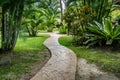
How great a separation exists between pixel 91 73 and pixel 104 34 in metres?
4.66

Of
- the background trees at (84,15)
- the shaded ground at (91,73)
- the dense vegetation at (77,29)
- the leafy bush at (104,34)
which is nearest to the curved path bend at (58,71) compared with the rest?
the shaded ground at (91,73)

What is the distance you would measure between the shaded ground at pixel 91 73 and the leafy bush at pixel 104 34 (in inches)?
134

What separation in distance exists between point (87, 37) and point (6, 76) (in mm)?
6857

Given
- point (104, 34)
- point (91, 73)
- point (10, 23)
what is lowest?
point (91, 73)

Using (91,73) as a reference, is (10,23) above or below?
above

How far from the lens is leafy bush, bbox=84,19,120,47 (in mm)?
10820

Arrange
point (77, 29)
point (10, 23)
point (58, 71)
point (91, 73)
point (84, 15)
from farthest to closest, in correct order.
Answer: point (77, 29)
point (84, 15)
point (10, 23)
point (91, 73)
point (58, 71)

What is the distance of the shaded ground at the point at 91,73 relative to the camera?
619 cm

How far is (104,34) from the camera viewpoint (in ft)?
36.2

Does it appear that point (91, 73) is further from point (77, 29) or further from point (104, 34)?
point (77, 29)

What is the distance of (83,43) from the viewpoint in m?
12.0

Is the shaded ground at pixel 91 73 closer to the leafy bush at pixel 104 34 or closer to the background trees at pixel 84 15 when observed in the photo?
the leafy bush at pixel 104 34

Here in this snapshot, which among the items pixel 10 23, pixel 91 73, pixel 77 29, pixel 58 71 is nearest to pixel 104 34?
pixel 77 29

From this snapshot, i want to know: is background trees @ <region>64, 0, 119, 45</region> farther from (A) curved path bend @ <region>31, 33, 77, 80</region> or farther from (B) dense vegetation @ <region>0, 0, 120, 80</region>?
(A) curved path bend @ <region>31, 33, 77, 80</region>
